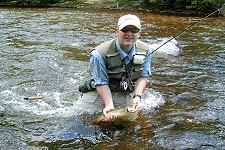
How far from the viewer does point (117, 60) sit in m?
4.68

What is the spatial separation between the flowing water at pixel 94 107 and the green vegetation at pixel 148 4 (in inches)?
335

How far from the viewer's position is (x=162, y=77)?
8039mm

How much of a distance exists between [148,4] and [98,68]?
2150cm

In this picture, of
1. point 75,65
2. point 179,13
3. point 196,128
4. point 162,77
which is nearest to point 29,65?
point 75,65

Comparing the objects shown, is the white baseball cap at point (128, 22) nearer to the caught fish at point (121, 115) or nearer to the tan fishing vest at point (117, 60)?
the tan fishing vest at point (117, 60)

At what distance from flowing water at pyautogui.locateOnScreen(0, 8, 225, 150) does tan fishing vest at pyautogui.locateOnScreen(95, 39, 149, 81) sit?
87 centimetres

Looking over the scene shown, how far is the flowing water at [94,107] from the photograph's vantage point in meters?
4.77

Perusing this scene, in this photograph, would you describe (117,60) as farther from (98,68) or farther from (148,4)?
(148,4)

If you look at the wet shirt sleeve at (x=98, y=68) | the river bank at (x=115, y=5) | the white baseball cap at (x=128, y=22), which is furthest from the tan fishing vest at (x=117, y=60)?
the river bank at (x=115, y=5)

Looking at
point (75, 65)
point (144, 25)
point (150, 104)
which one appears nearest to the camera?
point (150, 104)

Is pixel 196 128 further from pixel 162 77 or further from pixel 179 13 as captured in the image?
pixel 179 13

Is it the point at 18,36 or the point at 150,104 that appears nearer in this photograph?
the point at 150,104

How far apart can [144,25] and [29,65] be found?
8.17 metres

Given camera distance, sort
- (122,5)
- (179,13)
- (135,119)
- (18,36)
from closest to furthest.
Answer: (135,119) < (18,36) < (179,13) < (122,5)
